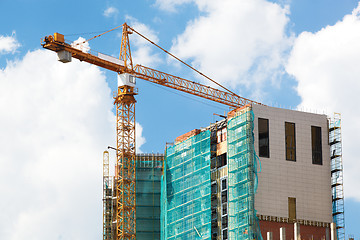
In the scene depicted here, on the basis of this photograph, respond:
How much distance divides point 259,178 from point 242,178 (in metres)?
2.68

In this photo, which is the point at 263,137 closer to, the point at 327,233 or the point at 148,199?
the point at 327,233

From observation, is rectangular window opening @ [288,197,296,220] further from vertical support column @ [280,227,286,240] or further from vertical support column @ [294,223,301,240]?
vertical support column @ [280,227,286,240]

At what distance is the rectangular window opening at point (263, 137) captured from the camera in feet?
485

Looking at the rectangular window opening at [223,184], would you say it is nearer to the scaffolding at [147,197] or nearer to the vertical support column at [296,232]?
the vertical support column at [296,232]

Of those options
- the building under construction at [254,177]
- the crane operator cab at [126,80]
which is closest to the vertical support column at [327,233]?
the building under construction at [254,177]

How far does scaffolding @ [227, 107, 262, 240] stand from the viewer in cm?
14288

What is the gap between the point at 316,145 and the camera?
153375 mm

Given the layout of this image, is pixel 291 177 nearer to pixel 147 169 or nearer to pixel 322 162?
pixel 322 162

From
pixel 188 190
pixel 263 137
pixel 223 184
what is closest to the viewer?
pixel 263 137

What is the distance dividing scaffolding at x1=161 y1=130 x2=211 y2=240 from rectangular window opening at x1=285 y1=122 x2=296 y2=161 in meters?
13.3

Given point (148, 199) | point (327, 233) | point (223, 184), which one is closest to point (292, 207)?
point (327, 233)

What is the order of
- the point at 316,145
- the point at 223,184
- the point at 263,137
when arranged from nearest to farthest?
1. the point at 263,137
2. the point at 223,184
3. the point at 316,145

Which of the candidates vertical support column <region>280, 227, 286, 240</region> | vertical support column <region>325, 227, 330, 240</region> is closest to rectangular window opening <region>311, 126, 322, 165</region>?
vertical support column <region>325, 227, 330, 240</region>

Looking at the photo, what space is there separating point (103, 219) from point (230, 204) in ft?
170
